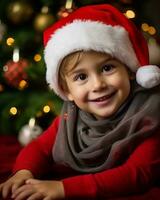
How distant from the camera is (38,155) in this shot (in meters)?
1.23

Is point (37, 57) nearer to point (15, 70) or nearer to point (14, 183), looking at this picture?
point (15, 70)

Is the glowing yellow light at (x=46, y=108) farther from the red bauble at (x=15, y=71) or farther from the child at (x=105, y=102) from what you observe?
the child at (x=105, y=102)

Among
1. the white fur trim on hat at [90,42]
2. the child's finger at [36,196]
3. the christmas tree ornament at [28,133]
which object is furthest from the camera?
the christmas tree ornament at [28,133]

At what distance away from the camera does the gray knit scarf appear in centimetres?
112

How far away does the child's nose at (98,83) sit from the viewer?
1112mm

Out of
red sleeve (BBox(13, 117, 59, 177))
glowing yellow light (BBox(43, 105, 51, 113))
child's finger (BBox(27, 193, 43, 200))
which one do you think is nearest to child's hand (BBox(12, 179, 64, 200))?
child's finger (BBox(27, 193, 43, 200))

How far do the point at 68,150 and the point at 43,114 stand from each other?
56 centimetres

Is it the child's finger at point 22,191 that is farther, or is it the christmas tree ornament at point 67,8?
the christmas tree ornament at point 67,8

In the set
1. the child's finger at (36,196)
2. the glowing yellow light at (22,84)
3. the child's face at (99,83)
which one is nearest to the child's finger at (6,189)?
the child's finger at (36,196)

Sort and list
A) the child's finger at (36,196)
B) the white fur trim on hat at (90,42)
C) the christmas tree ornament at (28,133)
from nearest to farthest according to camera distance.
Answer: the child's finger at (36,196)
the white fur trim on hat at (90,42)
the christmas tree ornament at (28,133)

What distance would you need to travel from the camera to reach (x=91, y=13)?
45.8 inches

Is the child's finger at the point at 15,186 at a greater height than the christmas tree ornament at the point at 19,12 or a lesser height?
lesser

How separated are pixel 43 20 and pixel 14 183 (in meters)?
0.81

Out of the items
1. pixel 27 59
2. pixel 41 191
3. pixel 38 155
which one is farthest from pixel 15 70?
pixel 41 191
